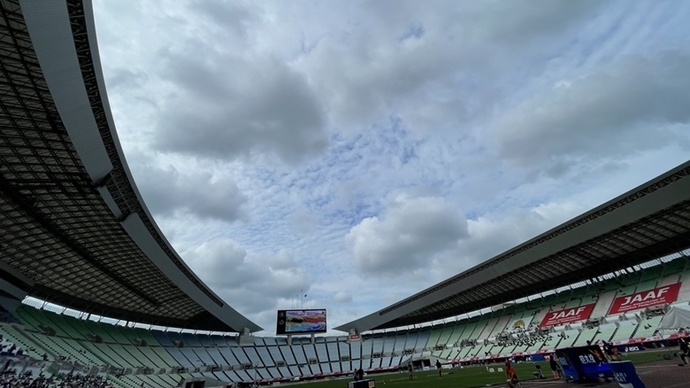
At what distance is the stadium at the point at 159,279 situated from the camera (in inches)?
639

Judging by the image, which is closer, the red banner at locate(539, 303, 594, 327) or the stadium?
the stadium

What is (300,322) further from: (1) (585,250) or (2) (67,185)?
(2) (67,185)

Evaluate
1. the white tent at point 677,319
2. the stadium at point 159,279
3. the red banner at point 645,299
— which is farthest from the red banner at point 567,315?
the white tent at point 677,319

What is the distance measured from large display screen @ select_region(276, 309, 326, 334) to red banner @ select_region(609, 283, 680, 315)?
44860 millimetres

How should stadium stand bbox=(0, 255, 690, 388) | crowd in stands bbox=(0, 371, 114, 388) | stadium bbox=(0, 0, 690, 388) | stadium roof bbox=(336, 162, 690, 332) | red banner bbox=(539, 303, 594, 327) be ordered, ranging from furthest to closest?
red banner bbox=(539, 303, 594, 327)
stadium stand bbox=(0, 255, 690, 388)
stadium roof bbox=(336, 162, 690, 332)
crowd in stands bbox=(0, 371, 114, 388)
stadium bbox=(0, 0, 690, 388)

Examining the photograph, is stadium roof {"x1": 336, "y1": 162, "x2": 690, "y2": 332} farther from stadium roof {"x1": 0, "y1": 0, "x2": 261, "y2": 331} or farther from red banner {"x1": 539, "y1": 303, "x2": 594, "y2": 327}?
stadium roof {"x1": 0, "y1": 0, "x2": 261, "y2": 331}

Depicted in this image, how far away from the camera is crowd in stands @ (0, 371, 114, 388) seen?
85.7 feet

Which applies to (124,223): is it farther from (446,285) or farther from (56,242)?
(446,285)

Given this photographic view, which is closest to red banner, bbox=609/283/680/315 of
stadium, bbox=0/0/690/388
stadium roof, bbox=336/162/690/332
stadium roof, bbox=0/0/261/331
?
stadium, bbox=0/0/690/388

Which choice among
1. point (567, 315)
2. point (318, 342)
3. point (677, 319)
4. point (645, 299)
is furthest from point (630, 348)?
point (318, 342)

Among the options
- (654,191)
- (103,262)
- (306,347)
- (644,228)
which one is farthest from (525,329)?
(103,262)

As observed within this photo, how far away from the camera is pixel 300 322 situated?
Result: 6238 centimetres

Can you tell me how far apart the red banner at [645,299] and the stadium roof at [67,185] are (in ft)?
168

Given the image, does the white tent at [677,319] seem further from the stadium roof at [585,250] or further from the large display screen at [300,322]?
the large display screen at [300,322]
